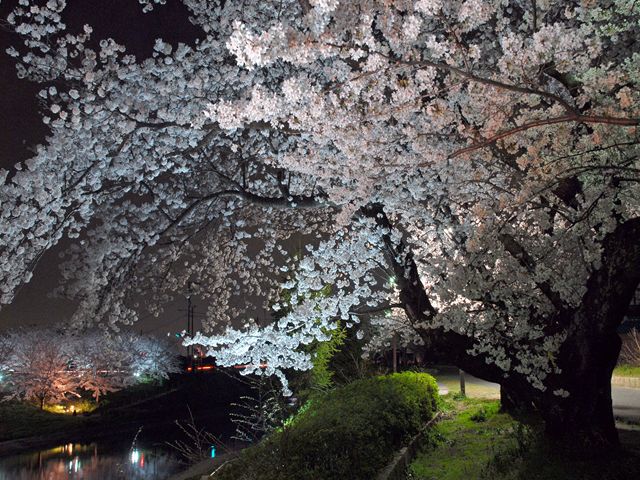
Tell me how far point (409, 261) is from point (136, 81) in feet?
18.0

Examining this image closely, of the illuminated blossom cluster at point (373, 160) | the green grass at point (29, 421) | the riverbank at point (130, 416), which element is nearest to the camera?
the illuminated blossom cluster at point (373, 160)

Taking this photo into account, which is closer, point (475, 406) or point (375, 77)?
point (375, 77)

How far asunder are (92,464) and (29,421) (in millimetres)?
9175

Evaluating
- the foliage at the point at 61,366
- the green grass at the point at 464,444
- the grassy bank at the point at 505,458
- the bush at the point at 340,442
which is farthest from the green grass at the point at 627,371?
the foliage at the point at 61,366

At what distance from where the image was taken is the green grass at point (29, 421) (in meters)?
23.6

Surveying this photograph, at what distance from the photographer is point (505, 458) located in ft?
28.7

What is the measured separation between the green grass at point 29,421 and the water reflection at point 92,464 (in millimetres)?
2249

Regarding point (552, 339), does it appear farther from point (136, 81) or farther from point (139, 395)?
point (139, 395)

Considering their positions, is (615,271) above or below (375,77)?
below

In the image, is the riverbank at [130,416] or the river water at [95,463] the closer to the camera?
the river water at [95,463]

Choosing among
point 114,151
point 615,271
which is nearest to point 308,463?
point 615,271

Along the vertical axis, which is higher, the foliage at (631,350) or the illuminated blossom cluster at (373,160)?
the illuminated blossom cluster at (373,160)

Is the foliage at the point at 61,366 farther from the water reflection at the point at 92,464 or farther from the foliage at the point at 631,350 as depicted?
the foliage at the point at 631,350

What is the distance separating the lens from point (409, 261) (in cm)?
995
